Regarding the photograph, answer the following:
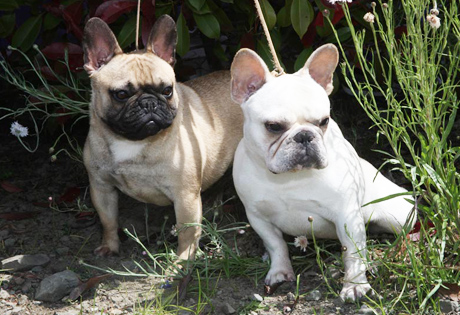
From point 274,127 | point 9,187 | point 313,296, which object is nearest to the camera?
point 274,127

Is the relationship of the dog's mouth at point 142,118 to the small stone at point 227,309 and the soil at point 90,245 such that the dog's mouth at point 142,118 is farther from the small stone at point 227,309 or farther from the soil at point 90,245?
the small stone at point 227,309

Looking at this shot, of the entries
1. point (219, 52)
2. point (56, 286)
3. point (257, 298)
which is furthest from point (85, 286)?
point (219, 52)

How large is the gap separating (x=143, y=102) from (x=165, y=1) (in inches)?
34.2

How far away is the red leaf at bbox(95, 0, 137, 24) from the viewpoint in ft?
12.0

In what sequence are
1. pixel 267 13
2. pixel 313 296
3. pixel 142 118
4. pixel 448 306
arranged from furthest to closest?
pixel 267 13, pixel 142 118, pixel 313 296, pixel 448 306

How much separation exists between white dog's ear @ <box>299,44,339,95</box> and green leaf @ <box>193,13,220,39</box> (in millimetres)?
738

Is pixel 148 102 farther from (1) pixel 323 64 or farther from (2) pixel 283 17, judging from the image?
(2) pixel 283 17

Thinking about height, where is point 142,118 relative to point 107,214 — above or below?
above

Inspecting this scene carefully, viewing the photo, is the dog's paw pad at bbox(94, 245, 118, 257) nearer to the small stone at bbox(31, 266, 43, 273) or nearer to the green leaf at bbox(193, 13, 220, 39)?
the small stone at bbox(31, 266, 43, 273)

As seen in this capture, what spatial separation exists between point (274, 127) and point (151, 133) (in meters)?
0.67

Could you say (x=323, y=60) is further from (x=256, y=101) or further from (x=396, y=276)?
(x=396, y=276)

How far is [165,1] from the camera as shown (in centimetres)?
394

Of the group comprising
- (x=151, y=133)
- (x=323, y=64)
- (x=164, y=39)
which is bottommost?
(x=151, y=133)

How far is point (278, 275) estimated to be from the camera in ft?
10.9
